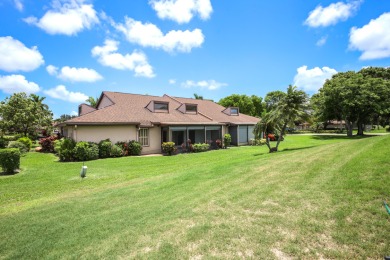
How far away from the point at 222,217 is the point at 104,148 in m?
15.1

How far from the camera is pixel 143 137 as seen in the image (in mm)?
21297

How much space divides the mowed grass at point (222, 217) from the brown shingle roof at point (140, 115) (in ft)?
37.0

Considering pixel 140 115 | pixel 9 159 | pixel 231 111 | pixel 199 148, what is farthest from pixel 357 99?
pixel 9 159

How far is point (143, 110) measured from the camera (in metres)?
24.1

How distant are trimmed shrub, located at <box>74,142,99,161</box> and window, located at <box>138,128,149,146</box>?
4545mm

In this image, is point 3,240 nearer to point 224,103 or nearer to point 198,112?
point 198,112

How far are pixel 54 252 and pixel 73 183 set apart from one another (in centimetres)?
636

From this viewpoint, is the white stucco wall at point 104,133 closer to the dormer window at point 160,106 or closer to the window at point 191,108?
the dormer window at point 160,106

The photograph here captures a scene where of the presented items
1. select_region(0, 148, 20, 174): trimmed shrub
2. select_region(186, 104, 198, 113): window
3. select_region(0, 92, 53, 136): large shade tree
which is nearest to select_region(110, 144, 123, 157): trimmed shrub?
select_region(0, 148, 20, 174): trimmed shrub

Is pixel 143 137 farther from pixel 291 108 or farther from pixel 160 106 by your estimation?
pixel 291 108

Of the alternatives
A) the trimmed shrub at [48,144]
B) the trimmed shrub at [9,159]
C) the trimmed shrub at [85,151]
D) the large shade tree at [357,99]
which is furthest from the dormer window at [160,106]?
the large shade tree at [357,99]

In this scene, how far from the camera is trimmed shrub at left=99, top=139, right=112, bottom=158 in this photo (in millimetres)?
17812

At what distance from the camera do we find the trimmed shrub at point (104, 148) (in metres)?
17.8

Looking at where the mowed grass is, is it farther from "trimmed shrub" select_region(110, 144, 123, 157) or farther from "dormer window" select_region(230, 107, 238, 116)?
"dormer window" select_region(230, 107, 238, 116)
